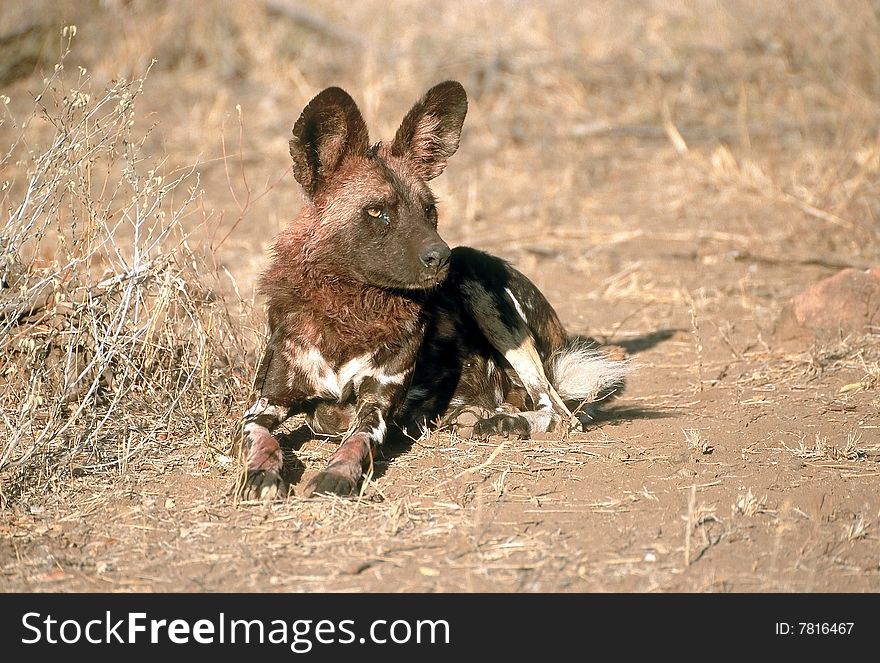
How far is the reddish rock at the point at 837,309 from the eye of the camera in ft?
19.5

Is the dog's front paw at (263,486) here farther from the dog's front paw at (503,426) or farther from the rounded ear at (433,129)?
the rounded ear at (433,129)

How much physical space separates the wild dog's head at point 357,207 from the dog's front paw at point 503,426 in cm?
75

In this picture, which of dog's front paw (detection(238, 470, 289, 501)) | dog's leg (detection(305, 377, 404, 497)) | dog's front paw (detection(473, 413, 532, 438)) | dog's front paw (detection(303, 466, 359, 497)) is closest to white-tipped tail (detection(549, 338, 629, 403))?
dog's front paw (detection(473, 413, 532, 438))

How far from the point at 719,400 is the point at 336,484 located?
84.2 inches

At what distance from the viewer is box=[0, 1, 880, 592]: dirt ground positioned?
3.44 m

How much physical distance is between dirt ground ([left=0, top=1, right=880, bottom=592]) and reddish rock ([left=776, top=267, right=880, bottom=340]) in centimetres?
10

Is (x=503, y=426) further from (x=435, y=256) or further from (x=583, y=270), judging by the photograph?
(x=583, y=270)

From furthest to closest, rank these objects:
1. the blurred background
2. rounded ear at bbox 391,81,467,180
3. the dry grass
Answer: the blurred background < rounded ear at bbox 391,81,467,180 < the dry grass

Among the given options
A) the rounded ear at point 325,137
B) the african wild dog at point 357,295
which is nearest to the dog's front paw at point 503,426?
the african wild dog at point 357,295

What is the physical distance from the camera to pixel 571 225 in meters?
8.59

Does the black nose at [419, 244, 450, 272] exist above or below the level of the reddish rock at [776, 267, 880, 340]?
above

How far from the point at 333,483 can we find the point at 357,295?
0.86 m

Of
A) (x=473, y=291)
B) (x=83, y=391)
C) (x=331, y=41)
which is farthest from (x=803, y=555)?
(x=331, y=41)

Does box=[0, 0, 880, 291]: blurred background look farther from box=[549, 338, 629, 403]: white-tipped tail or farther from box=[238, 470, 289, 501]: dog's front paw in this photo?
box=[238, 470, 289, 501]: dog's front paw
